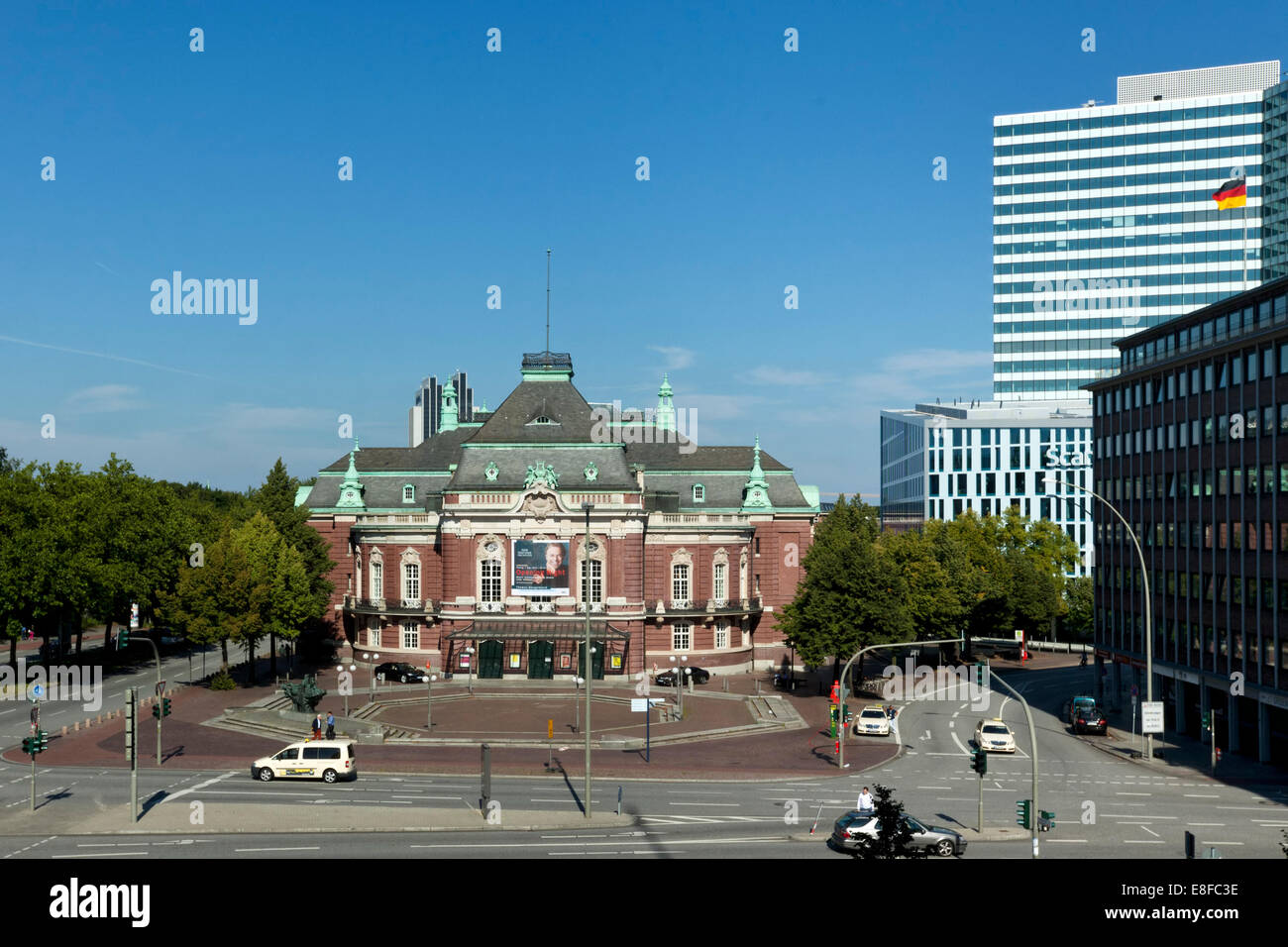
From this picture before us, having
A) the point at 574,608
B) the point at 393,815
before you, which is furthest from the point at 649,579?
the point at 393,815

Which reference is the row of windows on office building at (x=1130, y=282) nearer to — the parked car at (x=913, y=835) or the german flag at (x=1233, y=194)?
the german flag at (x=1233, y=194)

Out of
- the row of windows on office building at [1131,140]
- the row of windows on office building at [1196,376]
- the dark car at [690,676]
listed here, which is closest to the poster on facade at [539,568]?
the dark car at [690,676]

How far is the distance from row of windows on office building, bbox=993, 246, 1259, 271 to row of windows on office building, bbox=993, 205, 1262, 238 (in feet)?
5.24

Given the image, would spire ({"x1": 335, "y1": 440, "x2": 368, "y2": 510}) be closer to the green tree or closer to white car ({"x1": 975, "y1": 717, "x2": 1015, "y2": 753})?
the green tree

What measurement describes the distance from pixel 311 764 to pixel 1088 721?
140 feet

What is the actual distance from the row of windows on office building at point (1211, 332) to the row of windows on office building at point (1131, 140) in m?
87.9

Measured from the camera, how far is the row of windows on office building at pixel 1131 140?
14362 cm

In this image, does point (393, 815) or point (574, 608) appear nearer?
point (393, 815)

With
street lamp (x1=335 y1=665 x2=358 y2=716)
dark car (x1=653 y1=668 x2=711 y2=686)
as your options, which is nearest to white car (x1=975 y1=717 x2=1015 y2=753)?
dark car (x1=653 y1=668 x2=711 y2=686)

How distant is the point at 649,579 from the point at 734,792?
41.2 m

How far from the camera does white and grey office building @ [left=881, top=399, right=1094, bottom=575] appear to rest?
142750mm

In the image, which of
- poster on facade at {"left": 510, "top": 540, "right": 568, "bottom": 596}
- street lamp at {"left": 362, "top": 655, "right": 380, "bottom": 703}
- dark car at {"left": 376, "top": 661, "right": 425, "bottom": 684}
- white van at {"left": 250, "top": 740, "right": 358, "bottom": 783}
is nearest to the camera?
white van at {"left": 250, "top": 740, "right": 358, "bottom": 783}
